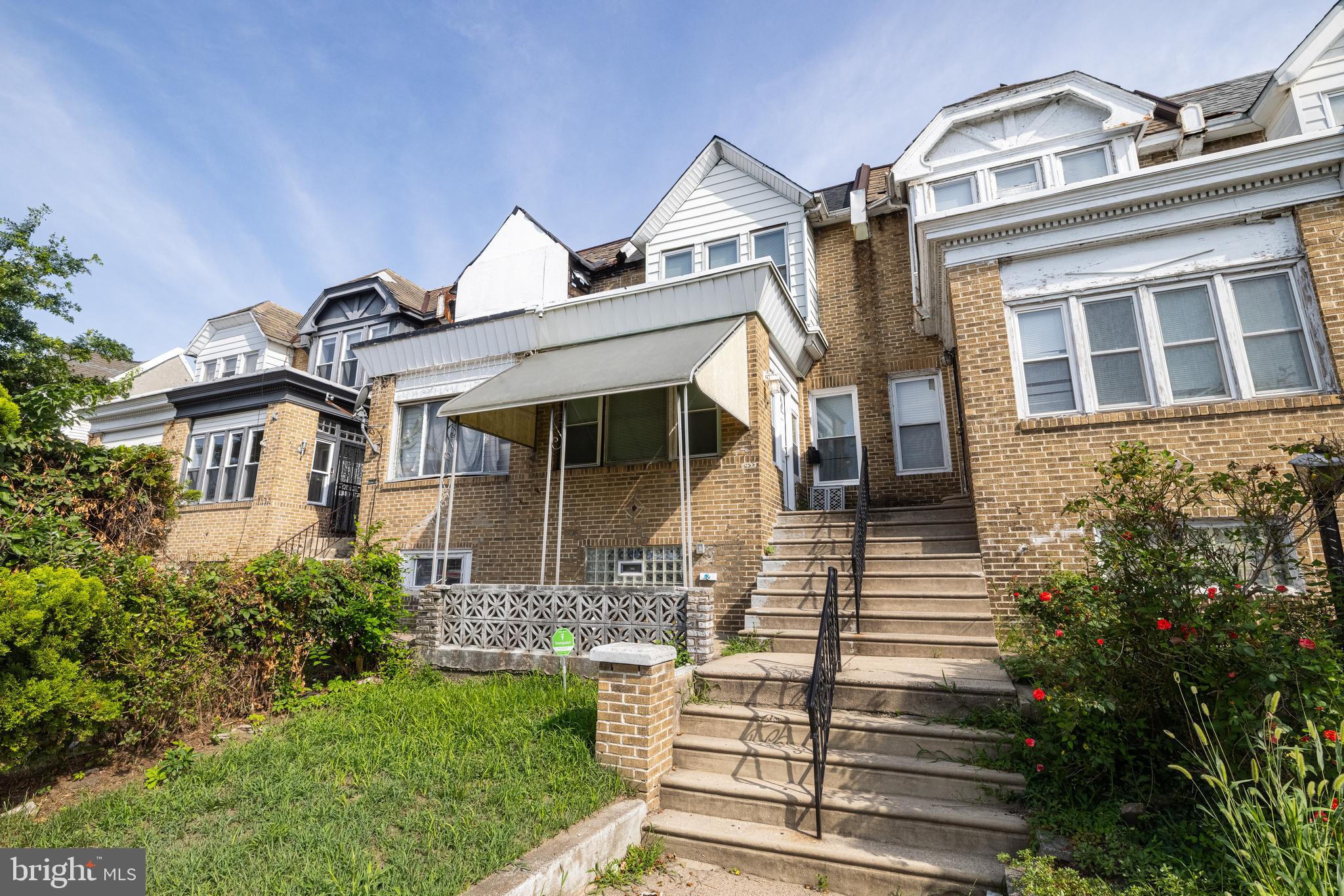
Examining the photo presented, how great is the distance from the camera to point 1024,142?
37.0ft

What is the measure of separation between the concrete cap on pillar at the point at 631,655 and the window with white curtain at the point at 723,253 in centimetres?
1004

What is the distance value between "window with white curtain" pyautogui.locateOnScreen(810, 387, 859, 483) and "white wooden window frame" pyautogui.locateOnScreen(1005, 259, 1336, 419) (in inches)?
167

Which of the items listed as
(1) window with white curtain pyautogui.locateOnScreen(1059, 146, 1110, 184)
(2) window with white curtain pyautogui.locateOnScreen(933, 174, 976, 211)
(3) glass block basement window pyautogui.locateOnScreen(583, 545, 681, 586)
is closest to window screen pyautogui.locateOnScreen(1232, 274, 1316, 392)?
(1) window with white curtain pyautogui.locateOnScreen(1059, 146, 1110, 184)

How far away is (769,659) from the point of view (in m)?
6.92

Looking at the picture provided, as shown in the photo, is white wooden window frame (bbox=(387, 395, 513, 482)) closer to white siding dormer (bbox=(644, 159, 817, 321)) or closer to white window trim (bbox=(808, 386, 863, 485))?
white siding dormer (bbox=(644, 159, 817, 321))

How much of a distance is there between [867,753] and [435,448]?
994 centimetres

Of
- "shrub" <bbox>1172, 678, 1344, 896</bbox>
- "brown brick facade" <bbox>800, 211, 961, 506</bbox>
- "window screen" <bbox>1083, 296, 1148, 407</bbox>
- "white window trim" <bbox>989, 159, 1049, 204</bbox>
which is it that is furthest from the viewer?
"brown brick facade" <bbox>800, 211, 961, 506</bbox>

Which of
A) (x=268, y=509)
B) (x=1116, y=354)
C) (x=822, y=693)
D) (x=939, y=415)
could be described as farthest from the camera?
(x=268, y=509)

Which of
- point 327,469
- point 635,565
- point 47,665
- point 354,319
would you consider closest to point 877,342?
point 635,565

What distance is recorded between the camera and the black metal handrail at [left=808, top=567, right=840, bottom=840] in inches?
177

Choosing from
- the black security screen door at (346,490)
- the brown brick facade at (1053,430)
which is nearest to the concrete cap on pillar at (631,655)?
the brown brick facade at (1053,430)

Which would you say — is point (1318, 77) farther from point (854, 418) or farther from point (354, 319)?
point (354, 319)

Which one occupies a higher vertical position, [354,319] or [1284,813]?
[354,319]

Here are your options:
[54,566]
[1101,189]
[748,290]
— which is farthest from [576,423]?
[1101,189]
